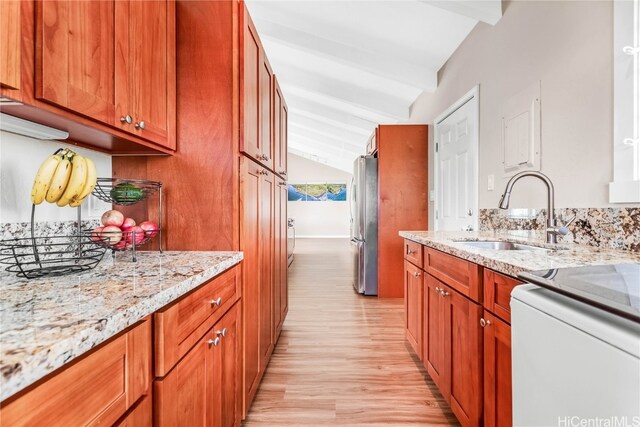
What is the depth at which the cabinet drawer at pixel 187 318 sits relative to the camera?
0.72 m

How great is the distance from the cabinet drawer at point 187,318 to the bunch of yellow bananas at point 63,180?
19.7 inches

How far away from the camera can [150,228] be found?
4.16ft

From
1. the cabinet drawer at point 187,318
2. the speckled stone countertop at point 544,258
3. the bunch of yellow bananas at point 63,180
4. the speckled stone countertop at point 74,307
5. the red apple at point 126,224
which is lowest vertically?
the cabinet drawer at point 187,318

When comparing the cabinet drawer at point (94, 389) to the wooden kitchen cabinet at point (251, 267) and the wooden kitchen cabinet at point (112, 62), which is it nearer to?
the wooden kitchen cabinet at point (112, 62)

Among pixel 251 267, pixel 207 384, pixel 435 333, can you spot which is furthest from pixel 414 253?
pixel 207 384

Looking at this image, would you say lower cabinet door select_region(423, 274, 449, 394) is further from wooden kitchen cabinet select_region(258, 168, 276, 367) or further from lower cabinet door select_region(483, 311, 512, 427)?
wooden kitchen cabinet select_region(258, 168, 276, 367)

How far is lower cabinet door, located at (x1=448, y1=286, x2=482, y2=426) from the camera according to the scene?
1.19m

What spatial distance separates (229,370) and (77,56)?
1.11m

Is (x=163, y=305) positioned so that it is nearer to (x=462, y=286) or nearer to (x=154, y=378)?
(x=154, y=378)

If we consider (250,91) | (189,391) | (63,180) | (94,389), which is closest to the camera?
(94,389)

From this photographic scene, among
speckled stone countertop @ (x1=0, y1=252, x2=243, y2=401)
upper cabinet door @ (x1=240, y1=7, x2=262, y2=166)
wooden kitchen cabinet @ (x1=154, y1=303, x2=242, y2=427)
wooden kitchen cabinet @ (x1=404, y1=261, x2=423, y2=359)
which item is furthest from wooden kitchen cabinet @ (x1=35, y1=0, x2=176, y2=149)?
wooden kitchen cabinet @ (x1=404, y1=261, x2=423, y2=359)

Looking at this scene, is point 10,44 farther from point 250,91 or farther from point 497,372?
point 497,372

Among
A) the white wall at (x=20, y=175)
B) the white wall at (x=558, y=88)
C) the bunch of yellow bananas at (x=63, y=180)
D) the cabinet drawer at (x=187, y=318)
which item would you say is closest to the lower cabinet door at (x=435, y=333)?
the white wall at (x=558, y=88)

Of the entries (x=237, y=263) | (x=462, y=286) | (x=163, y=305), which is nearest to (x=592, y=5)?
(x=462, y=286)
